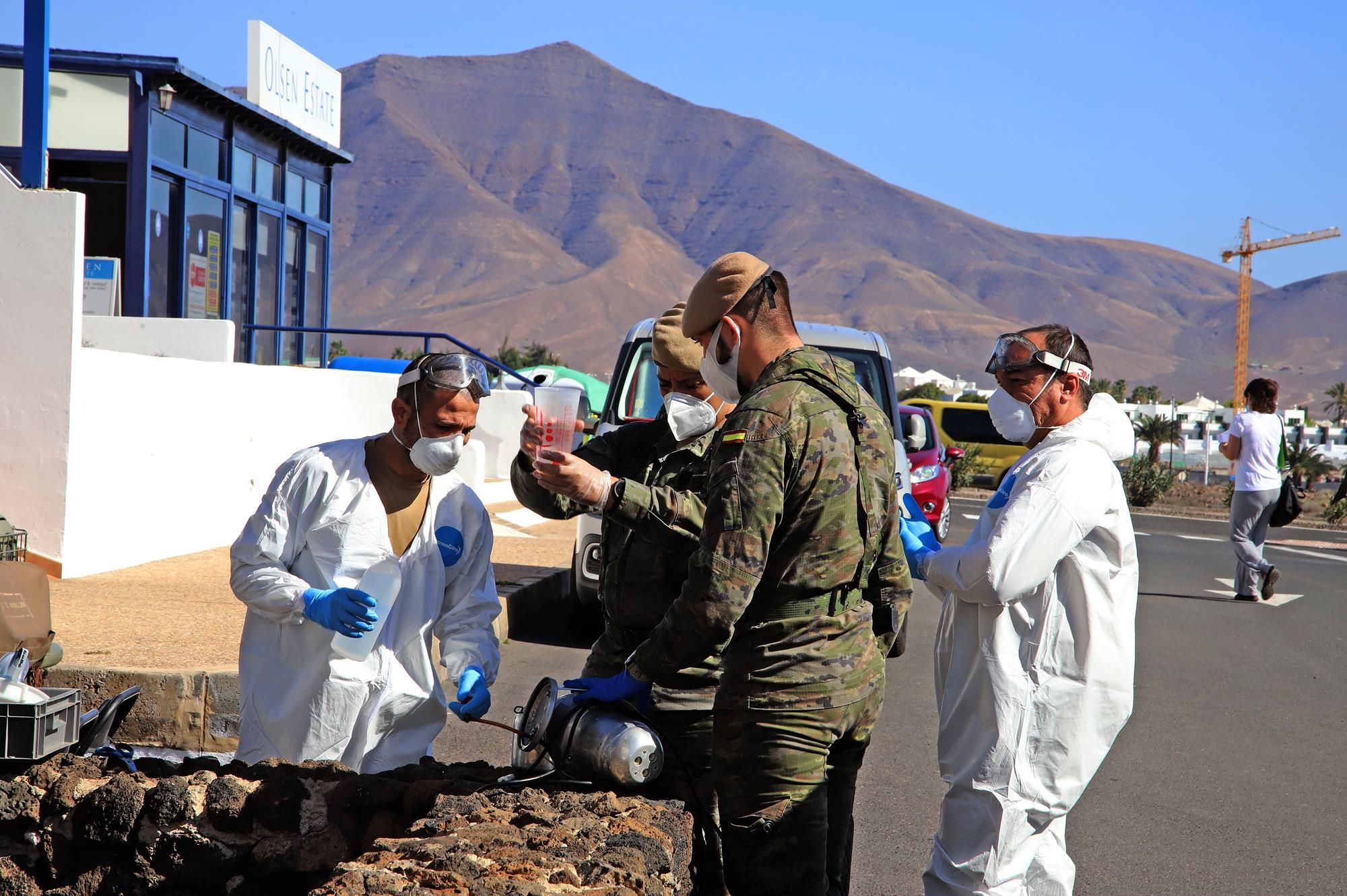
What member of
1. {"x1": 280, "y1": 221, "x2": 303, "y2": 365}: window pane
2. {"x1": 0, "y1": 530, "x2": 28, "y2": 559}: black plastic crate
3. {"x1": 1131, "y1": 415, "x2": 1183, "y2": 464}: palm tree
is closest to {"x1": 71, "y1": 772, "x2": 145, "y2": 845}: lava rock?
{"x1": 0, "y1": 530, "x2": 28, "y2": 559}: black plastic crate

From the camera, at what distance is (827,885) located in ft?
10.0

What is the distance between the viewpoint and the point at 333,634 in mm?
3486

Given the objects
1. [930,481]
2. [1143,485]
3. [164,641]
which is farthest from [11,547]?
[1143,485]

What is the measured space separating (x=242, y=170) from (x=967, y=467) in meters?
21.2

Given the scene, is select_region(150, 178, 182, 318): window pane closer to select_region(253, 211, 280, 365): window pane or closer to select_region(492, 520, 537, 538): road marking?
Result: select_region(253, 211, 280, 365): window pane

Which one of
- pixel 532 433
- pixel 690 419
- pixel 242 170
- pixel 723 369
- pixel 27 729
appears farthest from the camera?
pixel 242 170

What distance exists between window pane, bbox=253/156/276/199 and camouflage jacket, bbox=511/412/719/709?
50.7 feet

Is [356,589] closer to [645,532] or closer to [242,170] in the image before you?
[645,532]

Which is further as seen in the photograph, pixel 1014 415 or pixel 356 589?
pixel 1014 415

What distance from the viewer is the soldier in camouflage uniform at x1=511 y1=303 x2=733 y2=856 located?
3.23 m

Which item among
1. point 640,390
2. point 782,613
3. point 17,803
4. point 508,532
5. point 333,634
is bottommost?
point 508,532

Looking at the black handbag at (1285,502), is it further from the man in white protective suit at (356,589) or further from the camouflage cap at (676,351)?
the man in white protective suit at (356,589)

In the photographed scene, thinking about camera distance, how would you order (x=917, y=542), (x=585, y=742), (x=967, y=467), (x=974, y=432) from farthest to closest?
(x=974, y=432) → (x=967, y=467) → (x=917, y=542) → (x=585, y=742)

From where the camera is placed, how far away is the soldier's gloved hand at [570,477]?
320cm
